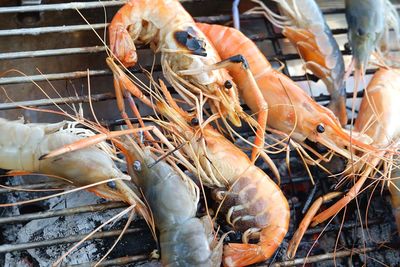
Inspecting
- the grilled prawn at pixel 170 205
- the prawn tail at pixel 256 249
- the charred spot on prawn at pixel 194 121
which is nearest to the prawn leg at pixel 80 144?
the grilled prawn at pixel 170 205

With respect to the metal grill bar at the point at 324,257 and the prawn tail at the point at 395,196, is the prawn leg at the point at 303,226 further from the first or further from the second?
the prawn tail at the point at 395,196

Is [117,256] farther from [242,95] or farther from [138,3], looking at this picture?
[138,3]

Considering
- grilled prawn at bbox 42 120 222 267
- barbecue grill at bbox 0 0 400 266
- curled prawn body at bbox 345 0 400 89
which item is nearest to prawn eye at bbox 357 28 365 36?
→ curled prawn body at bbox 345 0 400 89

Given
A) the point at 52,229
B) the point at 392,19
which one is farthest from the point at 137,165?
the point at 392,19

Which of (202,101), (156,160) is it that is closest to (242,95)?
(202,101)

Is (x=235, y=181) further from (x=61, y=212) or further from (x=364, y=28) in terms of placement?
(x=364, y=28)

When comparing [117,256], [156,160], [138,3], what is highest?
[138,3]
